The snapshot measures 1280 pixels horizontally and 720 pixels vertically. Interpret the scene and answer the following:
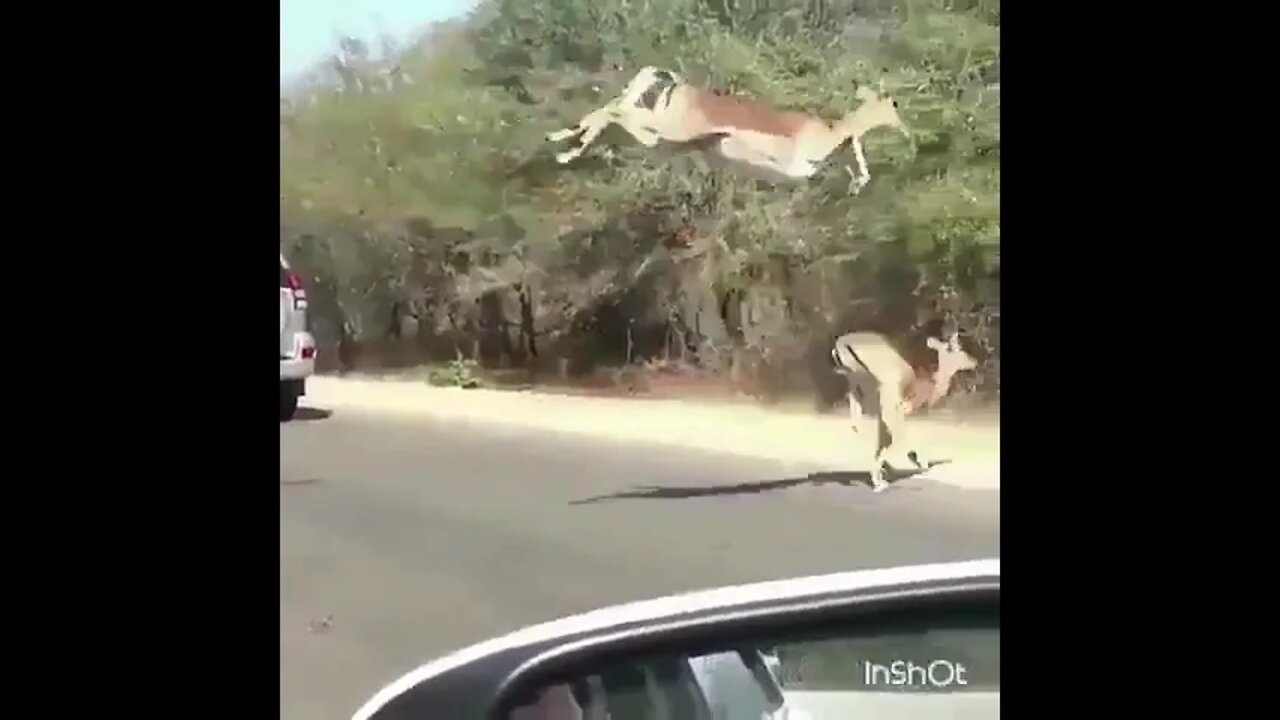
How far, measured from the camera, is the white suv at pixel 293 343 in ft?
4.94

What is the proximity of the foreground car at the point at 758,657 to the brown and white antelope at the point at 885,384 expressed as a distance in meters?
0.13

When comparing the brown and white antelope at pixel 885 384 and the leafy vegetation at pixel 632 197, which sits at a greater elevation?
the leafy vegetation at pixel 632 197

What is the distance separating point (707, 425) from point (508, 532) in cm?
22

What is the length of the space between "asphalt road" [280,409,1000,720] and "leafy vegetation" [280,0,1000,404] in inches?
3.8

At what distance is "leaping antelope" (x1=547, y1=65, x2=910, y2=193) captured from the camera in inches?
59.3

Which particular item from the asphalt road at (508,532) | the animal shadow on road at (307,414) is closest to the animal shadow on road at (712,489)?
the asphalt road at (508,532)

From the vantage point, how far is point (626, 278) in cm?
151

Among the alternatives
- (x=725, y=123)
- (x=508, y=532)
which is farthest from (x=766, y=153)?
(x=508, y=532)

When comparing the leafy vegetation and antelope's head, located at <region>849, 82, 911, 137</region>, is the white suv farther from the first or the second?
antelope's head, located at <region>849, 82, 911, 137</region>

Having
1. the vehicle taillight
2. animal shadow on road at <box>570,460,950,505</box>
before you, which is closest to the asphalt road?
animal shadow on road at <box>570,460,950,505</box>

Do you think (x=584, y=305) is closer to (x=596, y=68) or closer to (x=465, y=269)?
(x=465, y=269)

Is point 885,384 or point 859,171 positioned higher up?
point 859,171

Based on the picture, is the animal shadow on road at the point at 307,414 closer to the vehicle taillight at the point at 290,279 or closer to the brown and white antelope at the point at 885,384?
the vehicle taillight at the point at 290,279

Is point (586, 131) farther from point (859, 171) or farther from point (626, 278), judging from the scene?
point (859, 171)
